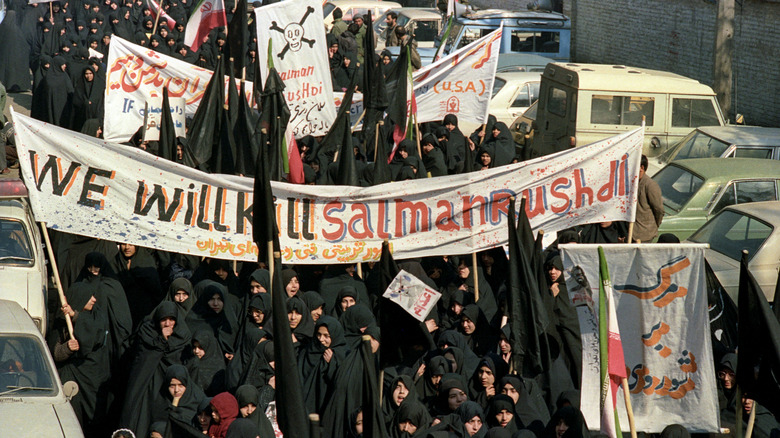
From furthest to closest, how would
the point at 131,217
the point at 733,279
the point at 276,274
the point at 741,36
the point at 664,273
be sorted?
the point at 741,36, the point at 733,279, the point at 131,217, the point at 664,273, the point at 276,274

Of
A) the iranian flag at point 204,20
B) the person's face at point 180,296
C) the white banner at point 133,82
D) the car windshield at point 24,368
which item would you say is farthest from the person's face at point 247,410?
the iranian flag at point 204,20

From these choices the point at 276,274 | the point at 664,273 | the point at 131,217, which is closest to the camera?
the point at 276,274

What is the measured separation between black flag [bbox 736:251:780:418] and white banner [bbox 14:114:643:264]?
2.33 metres

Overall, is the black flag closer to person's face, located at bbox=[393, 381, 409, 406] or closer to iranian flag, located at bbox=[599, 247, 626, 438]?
iranian flag, located at bbox=[599, 247, 626, 438]

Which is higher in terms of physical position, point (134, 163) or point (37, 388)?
point (134, 163)

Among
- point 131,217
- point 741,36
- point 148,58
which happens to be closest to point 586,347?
point 131,217

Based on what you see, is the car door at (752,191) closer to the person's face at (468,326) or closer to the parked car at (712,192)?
the parked car at (712,192)

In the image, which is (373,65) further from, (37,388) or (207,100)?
(37,388)

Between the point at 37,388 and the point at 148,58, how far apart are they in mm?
6485

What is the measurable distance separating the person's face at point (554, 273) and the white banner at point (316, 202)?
360 millimetres

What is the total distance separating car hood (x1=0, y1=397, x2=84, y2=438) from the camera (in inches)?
220

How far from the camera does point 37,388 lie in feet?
20.0

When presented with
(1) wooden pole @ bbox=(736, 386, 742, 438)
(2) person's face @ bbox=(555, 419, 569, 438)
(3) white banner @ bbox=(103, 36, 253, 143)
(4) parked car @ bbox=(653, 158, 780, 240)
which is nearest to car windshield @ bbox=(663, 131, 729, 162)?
(4) parked car @ bbox=(653, 158, 780, 240)

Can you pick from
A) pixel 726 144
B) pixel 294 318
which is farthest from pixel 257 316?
pixel 726 144
